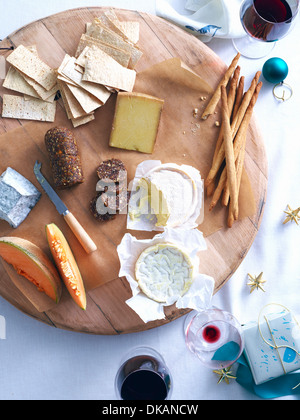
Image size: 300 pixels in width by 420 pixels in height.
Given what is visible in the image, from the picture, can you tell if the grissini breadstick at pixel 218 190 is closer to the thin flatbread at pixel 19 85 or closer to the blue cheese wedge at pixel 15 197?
the blue cheese wedge at pixel 15 197

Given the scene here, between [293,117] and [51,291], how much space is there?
1.24m

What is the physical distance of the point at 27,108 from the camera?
1.60 metres

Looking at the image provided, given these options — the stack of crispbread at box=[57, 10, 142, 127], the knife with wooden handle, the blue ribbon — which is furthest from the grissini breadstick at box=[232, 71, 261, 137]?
the blue ribbon

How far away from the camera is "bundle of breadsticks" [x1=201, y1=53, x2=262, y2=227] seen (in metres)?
1.58

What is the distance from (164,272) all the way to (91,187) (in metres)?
0.44

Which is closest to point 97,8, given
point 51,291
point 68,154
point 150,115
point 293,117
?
point 150,115

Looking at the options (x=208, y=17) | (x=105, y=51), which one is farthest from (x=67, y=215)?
(x=208, y=17)

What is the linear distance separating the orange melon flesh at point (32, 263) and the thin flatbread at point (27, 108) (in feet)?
1.58

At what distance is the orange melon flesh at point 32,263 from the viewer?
57.3 inches

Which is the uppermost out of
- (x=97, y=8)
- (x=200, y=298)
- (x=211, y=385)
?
(x=97, y=8)

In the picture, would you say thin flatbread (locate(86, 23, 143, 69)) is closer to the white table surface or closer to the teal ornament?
the white table surface

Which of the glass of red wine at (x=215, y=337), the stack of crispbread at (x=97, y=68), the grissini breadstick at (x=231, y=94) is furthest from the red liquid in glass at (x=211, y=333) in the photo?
the stack of crispbread at (x=97, y=68)

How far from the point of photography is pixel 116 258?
1.60 meters

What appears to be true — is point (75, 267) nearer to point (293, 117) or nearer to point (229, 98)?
point (229, 98)
